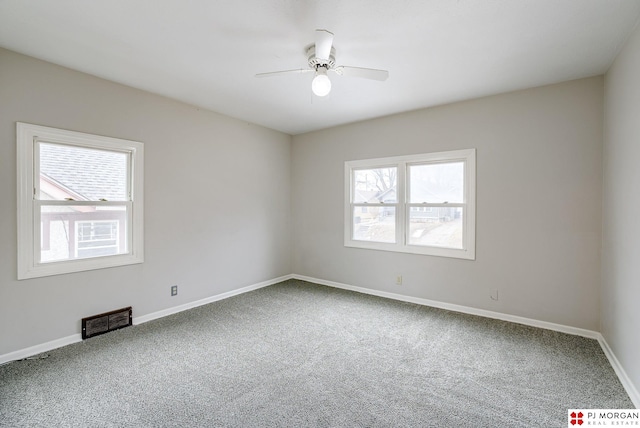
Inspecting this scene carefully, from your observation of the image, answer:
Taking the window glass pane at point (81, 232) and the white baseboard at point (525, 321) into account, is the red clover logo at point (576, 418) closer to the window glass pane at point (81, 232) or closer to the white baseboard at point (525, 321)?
the white baseboard at point (525, 321)

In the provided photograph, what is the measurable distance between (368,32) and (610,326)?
3.24 metres

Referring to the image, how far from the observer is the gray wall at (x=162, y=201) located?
8.38ft

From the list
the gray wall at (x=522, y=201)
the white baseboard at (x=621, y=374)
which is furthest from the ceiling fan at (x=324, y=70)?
the white baseboard at (x=621, y=374)

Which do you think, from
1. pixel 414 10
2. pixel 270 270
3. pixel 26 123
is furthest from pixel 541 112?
pixel 26 123

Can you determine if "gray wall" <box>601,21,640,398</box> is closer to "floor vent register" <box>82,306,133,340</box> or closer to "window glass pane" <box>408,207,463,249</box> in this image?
"window glass pane" <box>408,207,463,249</box>

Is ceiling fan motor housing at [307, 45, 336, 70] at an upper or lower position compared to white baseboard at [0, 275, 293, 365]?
upper

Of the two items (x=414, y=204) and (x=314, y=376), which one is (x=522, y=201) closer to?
(x=414, y=204)

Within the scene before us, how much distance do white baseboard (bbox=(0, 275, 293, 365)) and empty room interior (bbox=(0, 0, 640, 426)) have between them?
2 cm

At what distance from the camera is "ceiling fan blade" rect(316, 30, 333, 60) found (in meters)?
1.94

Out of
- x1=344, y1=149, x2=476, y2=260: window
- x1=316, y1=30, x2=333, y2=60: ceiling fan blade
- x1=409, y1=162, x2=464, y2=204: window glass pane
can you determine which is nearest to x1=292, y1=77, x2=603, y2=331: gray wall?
x1=344, y1=149, x2=476, y2=260: window

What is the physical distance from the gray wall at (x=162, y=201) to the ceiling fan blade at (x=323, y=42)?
2362mm

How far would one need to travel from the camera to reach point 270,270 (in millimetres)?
5035

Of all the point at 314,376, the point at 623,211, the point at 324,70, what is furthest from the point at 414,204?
the point at 314,376

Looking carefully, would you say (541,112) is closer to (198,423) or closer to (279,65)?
(279,65)
